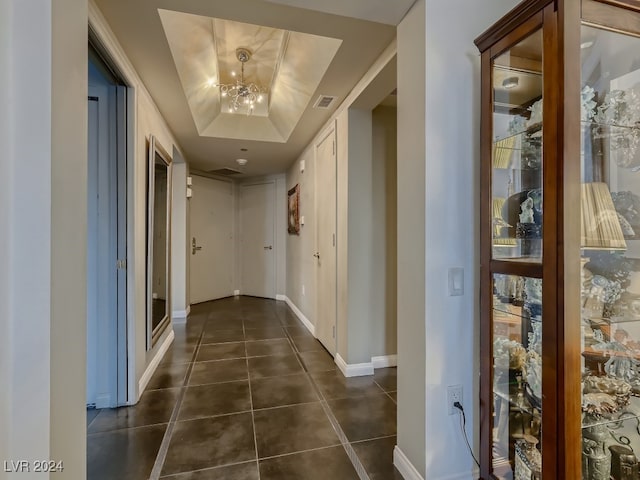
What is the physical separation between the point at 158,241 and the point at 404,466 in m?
2.76

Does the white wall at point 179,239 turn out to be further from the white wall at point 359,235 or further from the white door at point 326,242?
the white wall at point 359,235

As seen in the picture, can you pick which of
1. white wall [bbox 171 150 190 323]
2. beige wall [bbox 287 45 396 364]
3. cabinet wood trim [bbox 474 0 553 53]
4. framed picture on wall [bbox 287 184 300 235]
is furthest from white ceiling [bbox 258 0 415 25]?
white wall [bbox 171 150 190 323]

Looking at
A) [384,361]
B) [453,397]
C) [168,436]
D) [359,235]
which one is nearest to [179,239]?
[359,235]

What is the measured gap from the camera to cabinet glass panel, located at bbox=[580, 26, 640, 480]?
3.76ft

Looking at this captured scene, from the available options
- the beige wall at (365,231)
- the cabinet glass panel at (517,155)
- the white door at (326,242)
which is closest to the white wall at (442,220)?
the cabinet glass panel at (517,155)

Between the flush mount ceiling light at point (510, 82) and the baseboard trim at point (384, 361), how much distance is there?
2337mm

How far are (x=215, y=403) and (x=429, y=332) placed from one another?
171 centimetres

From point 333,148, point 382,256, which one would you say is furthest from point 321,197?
point 382,256

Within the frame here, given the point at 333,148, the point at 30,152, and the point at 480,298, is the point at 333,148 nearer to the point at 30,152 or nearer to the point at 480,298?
the point at 480,298

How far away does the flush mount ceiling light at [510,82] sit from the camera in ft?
4.37

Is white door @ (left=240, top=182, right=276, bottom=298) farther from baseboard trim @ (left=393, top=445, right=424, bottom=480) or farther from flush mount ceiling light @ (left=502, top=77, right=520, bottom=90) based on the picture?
flush mount ceiling light @ (left=502, top=77, right=520, bottom=90)

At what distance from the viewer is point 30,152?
3.03ft

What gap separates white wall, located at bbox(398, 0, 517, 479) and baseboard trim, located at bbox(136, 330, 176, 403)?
206cm

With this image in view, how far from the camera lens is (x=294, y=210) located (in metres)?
4.88
